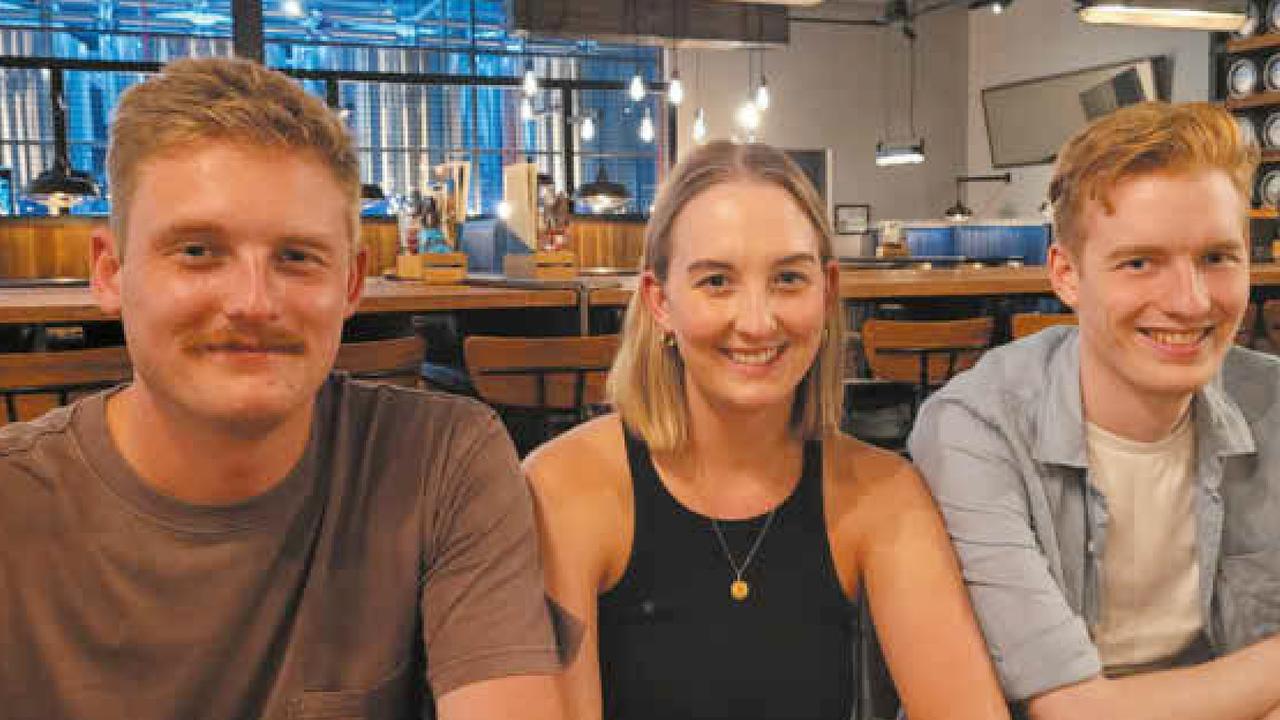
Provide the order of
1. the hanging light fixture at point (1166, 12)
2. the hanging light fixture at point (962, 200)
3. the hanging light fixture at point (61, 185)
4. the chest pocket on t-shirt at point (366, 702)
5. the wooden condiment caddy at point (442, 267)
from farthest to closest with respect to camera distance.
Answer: the hanging light fixture at point (962, 200), the hanging light fixture at point (61, 185), the hanging light fixture at point (1166, 12), the wooden condiment caddy at point (442, 267), the chest pocket on t-shirt at point (366, 702)

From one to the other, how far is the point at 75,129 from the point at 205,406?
1059 centimetres

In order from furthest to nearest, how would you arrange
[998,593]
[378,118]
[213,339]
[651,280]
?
[378,118] < [651,280] < [998,593] < [213,339]

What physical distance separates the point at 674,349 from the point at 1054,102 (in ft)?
38.0

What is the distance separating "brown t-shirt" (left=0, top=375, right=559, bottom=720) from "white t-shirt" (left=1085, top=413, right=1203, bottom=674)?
839 mm

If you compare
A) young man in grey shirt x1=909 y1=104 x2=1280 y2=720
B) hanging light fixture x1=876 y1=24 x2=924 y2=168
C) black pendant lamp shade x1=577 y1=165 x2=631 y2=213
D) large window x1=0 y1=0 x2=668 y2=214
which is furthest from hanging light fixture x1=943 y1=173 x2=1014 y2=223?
young man in grey shirt x1=909 y1=104 x2=1280 y2=720

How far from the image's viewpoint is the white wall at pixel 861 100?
12.3 meters

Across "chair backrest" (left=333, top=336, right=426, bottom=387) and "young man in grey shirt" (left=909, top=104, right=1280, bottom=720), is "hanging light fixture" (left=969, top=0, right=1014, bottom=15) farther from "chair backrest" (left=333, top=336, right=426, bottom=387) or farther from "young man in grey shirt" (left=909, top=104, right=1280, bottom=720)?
"young man in grey shirt" (left=909, top=104, right=1280, bottom=720)

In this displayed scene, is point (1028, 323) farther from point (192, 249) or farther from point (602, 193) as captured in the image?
point (602, 193)

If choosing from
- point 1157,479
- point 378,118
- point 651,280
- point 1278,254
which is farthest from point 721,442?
point 378,118

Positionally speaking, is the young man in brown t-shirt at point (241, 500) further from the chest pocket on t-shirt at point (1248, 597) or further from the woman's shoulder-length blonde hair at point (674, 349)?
the chest pocket on t-shirt at point (1248, 597)

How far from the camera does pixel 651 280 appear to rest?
151cm

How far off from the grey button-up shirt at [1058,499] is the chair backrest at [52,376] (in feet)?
7.76

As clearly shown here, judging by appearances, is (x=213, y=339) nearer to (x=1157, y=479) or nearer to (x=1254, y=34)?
(x=1157, y=479)

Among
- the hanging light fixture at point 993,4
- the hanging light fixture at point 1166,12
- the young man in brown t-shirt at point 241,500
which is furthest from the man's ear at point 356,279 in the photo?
the hanging light fixture at point 993,4
